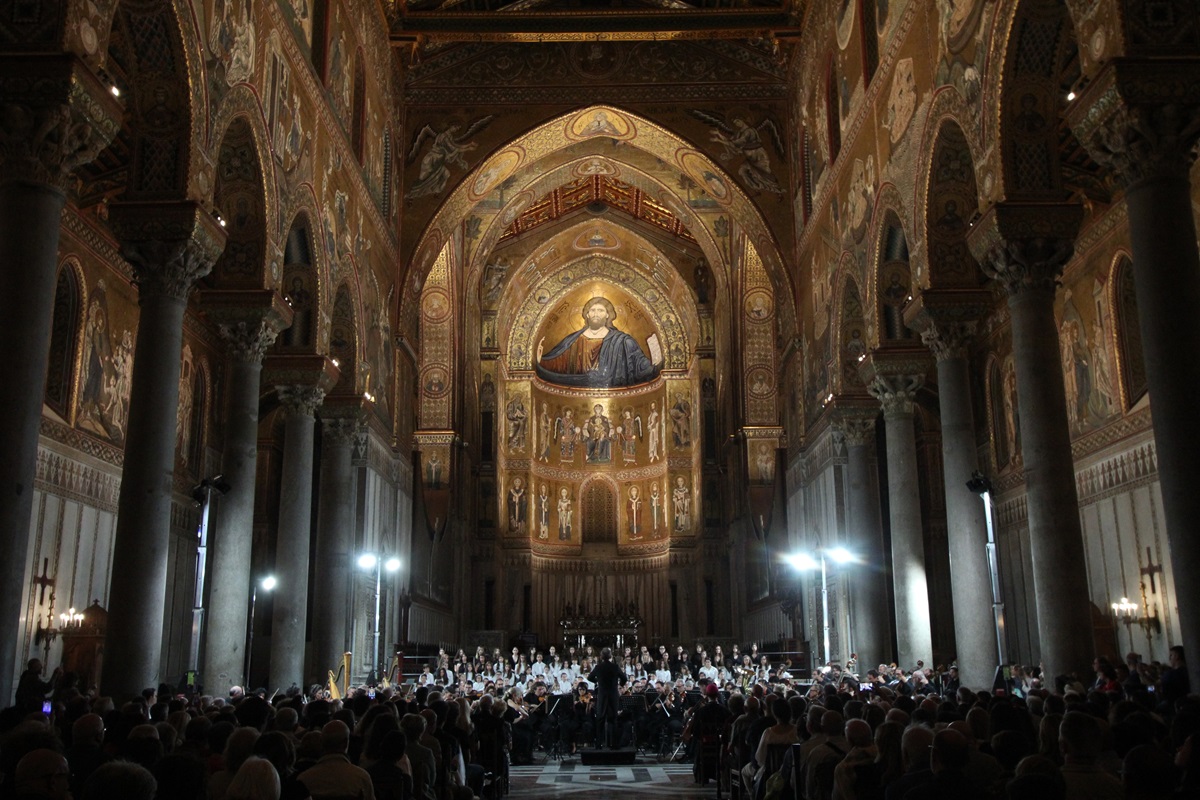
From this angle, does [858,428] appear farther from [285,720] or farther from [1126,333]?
[285,720]

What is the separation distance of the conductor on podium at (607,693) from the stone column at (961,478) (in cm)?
560

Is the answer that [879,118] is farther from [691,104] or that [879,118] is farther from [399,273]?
[399,273]

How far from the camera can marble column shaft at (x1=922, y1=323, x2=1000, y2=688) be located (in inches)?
624

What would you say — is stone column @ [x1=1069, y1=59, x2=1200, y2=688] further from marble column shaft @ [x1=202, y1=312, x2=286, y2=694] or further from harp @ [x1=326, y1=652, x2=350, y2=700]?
harp @ [x1=326, y1=652, x2=350, y2=700]

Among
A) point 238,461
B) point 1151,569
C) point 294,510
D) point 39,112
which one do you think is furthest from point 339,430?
point 1151,569

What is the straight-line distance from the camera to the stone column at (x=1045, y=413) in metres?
12.4

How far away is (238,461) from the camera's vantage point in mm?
16500

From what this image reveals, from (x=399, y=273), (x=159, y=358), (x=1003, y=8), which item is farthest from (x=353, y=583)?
(x=1003, y=8)

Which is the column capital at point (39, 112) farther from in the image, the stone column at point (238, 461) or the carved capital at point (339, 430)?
the carved capital at point (339, 430)

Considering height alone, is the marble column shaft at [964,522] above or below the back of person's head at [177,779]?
above

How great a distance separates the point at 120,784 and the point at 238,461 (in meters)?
13.0

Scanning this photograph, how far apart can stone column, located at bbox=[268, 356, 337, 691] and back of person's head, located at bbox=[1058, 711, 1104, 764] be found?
14.3 m

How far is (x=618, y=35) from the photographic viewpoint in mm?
27094

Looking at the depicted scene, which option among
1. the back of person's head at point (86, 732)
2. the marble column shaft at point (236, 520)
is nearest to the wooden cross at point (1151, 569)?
the marble column shaft at point (236, 520)
